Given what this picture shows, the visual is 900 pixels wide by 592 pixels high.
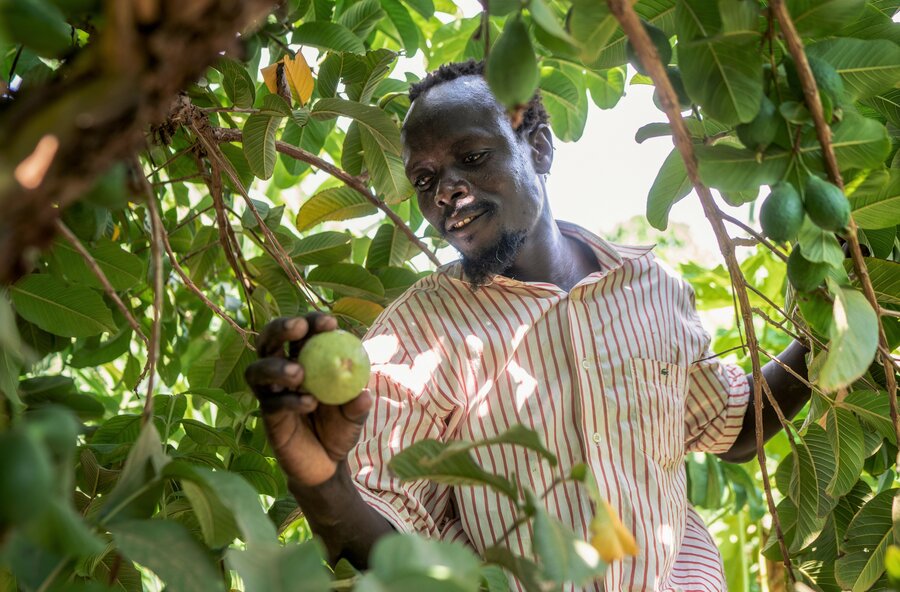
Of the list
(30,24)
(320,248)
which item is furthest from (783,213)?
(320,248)

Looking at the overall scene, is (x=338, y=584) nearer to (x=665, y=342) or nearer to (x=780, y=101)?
(x=780, y=101)

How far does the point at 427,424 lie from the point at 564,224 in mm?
714

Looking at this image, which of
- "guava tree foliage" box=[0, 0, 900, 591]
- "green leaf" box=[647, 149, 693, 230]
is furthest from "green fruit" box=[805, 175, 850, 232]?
"green leaf" box=[647, 149, 693, 230]

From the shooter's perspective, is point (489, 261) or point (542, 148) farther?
point (542, 148)

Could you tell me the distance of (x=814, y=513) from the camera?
1624 millimetres

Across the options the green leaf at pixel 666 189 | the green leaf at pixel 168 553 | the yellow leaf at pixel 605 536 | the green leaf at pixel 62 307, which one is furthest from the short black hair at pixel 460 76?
the green leaf at pixel 168 553

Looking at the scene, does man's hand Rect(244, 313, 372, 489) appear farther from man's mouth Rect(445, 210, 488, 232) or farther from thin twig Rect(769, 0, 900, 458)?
man's mouth Rect(445, 210, 488, 232)

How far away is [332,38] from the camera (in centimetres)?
198

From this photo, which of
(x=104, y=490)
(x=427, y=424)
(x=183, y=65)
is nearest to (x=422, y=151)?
(x=427, y=424)

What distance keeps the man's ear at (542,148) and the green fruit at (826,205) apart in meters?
1.27

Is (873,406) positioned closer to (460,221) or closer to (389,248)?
(460,221)

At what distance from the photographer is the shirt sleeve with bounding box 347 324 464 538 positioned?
62.4 inches

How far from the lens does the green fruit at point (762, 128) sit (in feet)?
3.42

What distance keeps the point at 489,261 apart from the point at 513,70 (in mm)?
1050
